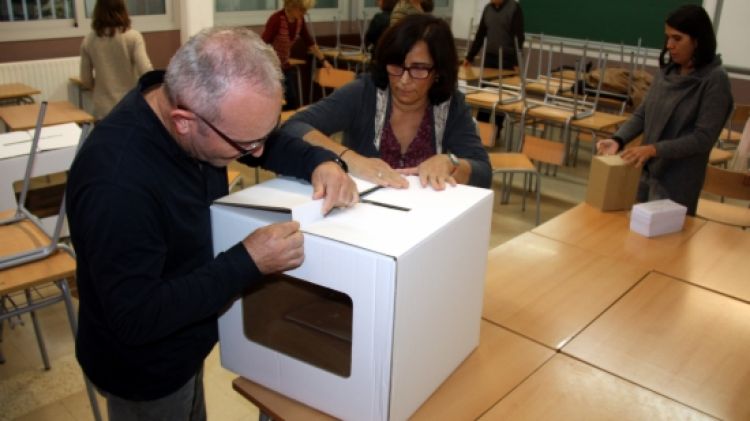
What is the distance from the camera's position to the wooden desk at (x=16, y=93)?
440 cm

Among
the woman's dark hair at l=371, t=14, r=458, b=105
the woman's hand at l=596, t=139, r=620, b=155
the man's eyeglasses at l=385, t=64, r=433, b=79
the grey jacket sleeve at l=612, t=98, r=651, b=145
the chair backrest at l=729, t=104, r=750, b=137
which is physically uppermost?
the woman's dark hair at l=371, t=14, r=458, b=105

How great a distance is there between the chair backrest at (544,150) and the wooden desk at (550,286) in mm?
1922

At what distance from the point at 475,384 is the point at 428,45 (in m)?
0.88

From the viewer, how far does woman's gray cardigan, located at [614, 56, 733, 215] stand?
238 cm

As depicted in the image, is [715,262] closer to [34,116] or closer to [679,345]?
[679,345]

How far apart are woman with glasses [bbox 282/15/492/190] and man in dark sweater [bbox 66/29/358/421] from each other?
1.92 ft

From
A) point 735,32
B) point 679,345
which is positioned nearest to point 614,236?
point 679,345

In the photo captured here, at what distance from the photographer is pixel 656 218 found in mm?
2016

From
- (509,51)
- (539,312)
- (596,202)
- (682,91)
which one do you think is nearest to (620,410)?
(539,312)

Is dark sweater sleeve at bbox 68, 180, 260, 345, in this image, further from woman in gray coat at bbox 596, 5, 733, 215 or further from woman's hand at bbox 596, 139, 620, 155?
woman's hand at bbox 596, 139, 620, 155

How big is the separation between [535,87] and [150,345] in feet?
15.2

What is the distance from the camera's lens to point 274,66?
921 mm

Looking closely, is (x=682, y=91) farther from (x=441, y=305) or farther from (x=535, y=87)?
(x=535, y=87)

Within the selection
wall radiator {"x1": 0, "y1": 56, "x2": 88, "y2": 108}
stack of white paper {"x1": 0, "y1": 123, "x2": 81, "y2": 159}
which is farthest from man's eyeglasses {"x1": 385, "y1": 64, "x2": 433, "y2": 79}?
wall radiator {"x1": 0, "y1": 56, "x2": 88, "y2": 108}
